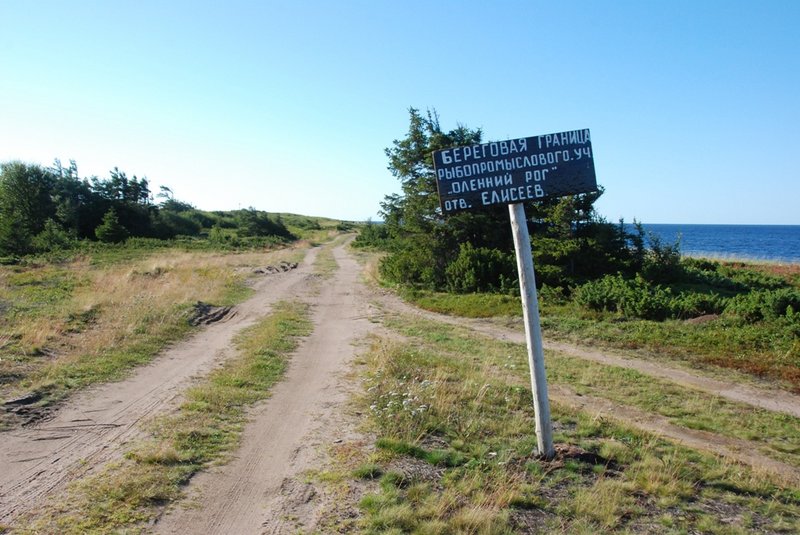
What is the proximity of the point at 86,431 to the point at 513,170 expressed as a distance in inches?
254

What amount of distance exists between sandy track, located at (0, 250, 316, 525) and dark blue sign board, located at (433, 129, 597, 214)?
16.5 ft

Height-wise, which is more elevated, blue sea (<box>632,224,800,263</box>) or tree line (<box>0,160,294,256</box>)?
tree line (<box>0,160,294,256</box>)

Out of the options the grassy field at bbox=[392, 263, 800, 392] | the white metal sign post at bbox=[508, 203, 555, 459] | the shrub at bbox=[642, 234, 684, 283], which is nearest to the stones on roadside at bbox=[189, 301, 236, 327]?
the grassy field at bbox=[392, 263, 800, 392]

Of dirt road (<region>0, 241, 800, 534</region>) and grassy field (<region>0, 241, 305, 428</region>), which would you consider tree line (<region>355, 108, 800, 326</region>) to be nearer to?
dirt road (<region>0, 241, 800, 534</region>)

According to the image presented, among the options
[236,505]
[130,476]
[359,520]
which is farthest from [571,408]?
[130,476]

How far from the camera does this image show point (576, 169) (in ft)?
19.2

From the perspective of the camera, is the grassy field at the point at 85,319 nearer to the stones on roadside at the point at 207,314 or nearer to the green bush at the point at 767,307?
the stones on roadside at the point at 207,314

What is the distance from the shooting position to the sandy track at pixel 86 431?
5.14 metres

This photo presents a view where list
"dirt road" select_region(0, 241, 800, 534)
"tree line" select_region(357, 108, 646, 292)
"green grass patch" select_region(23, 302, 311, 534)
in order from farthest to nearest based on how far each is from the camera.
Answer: "tree line" select_region(357, 108, 646, 292)
"dirt road" select_region(0, 241, 800, 534)
"green grass patch" select_region(23, 302, 311, 534)

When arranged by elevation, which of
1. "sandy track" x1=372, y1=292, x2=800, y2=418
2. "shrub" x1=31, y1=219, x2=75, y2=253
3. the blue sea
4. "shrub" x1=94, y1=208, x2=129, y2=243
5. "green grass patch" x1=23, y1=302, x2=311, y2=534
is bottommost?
the blue sea

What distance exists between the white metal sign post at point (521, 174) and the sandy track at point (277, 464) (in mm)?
2906

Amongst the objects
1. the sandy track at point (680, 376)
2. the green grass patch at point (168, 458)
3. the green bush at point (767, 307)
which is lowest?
the sandy track at point (680, 376)

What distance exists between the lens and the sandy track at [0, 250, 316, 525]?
5141mm

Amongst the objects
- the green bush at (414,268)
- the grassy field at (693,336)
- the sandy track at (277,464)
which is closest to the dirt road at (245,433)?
the sandy track at (277,464)
